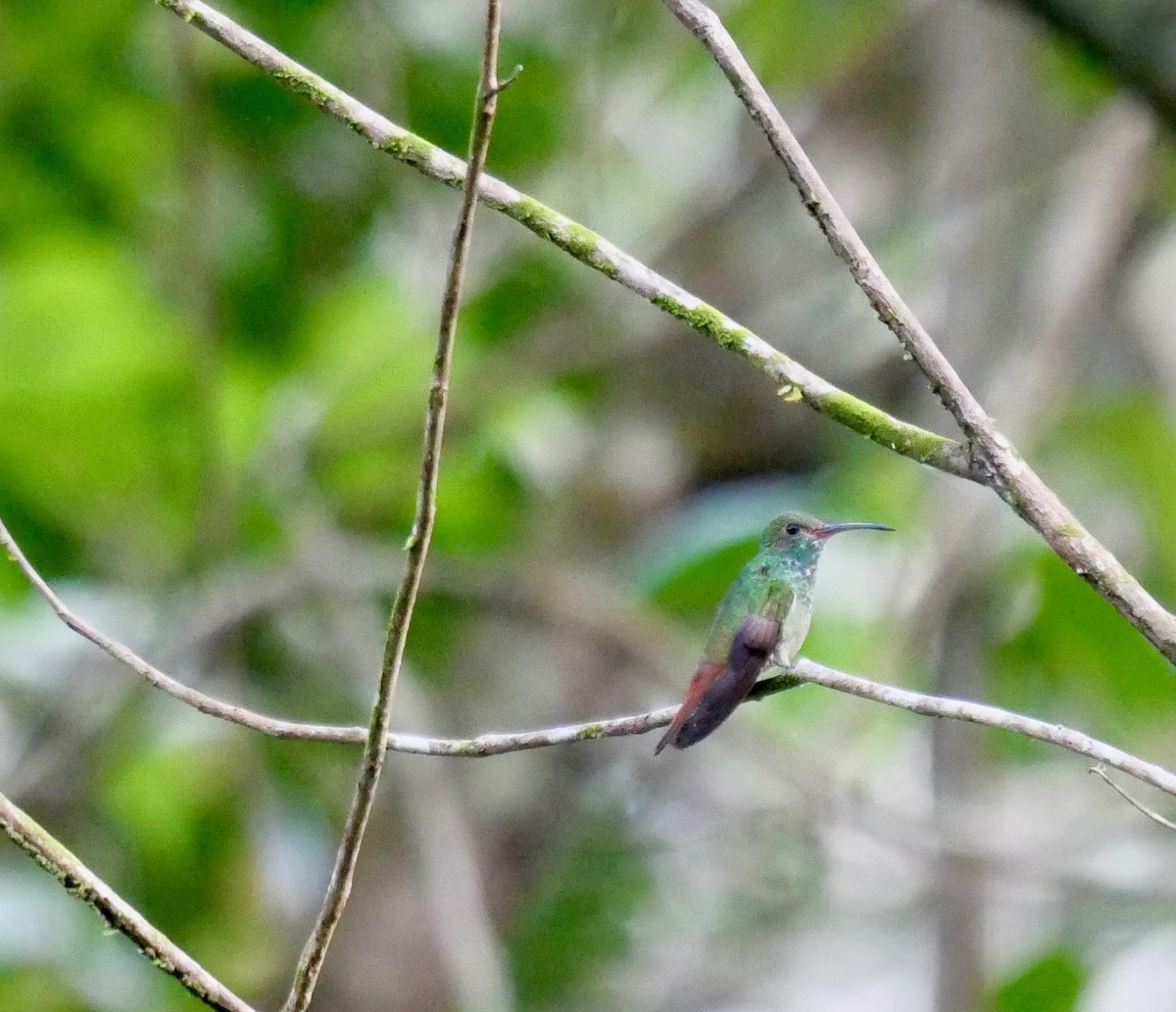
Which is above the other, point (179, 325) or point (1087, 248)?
point (1087, 248)

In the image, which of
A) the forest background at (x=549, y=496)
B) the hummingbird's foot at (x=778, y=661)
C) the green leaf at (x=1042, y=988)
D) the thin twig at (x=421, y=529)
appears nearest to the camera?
the thin twig at (x=421, y=529)

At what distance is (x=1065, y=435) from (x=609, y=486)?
145 centimetres

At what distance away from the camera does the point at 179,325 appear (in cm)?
449

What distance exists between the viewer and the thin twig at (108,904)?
55.8 inches

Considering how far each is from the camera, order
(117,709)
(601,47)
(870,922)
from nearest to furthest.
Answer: (117,709)
(601,47)
(870,922)

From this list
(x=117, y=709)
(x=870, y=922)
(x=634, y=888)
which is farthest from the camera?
(x=870, y=922)

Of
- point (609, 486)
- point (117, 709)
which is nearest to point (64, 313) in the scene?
point (117, 709)

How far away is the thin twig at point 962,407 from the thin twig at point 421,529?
0.88 feet

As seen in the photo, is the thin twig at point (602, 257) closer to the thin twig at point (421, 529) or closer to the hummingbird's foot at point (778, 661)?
the thin twig at point (421, 529)

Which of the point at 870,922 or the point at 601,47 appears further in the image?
the point at 870,922

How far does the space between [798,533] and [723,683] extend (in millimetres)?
537

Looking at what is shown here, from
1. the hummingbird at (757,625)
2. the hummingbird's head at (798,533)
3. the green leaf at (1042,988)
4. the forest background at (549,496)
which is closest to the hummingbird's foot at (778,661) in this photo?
the hummingbird at (757,625)

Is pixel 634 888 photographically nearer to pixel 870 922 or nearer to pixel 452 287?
pixel 870 922

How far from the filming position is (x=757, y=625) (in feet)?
6.12
